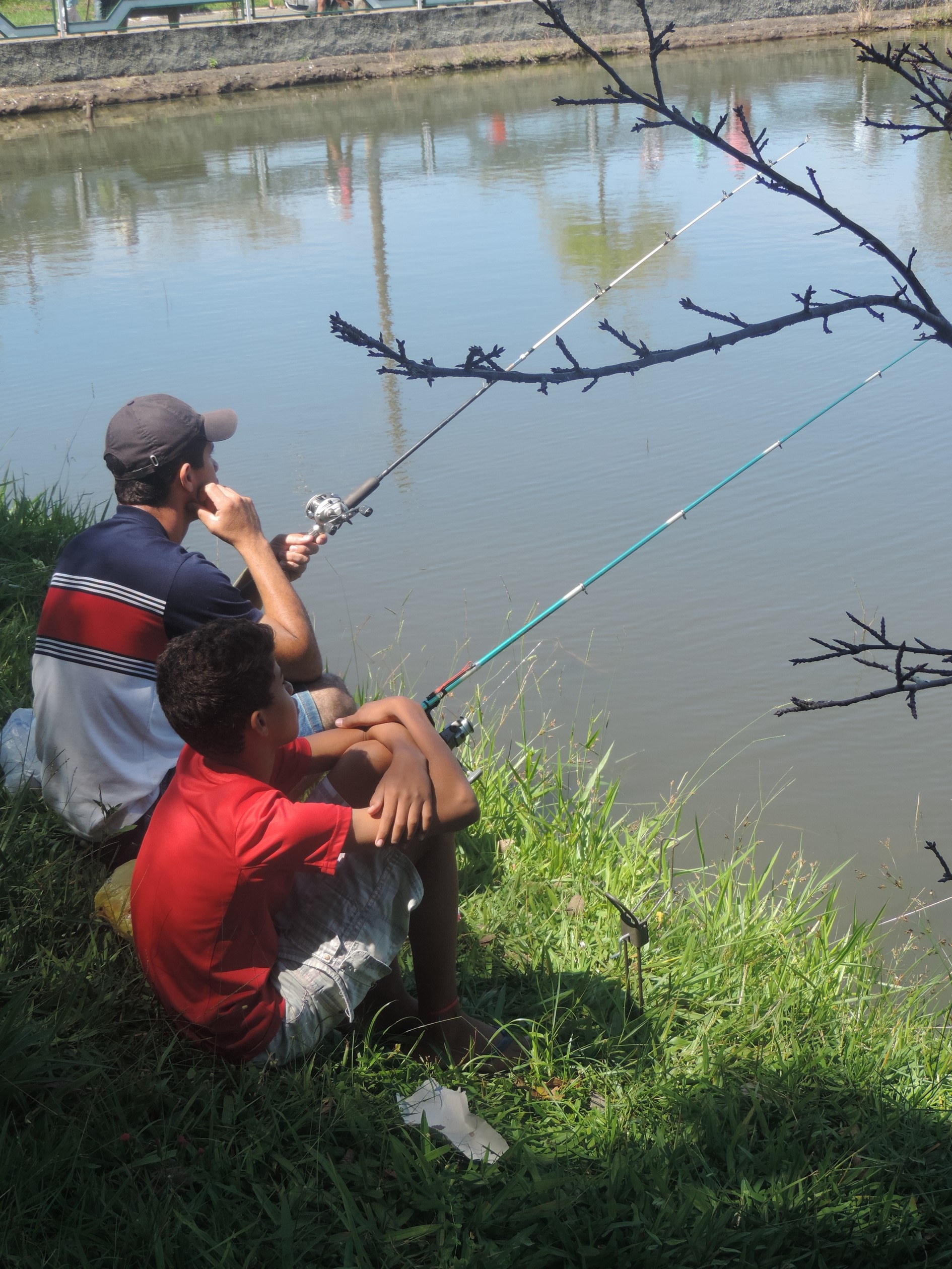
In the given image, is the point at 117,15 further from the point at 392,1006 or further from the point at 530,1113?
the point at 530,1113

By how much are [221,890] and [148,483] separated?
3.51 ft

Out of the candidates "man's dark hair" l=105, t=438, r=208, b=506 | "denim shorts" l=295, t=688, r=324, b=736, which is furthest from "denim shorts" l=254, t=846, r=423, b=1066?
"man's dark hair" l=105, t=438, r=208, b=506

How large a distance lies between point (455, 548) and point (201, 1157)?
3.44m

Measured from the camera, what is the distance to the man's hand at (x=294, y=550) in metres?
2.97

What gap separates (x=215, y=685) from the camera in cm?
189

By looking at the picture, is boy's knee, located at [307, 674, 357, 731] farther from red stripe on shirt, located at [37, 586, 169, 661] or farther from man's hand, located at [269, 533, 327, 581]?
red stripe on shirt, located at [37, 586, 169, 661]

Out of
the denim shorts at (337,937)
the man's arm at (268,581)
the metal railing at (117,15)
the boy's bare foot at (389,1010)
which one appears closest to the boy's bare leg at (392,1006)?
the boy's bare foot at (389,1010)

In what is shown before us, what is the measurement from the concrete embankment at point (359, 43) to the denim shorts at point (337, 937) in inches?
814

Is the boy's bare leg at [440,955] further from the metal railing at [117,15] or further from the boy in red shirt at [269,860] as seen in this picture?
the metal railing at [117,15]

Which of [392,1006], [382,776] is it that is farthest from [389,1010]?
[382,776]

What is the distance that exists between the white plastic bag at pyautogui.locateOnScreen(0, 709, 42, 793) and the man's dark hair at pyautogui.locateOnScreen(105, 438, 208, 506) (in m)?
0.52

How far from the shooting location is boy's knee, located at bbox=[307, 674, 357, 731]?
8.89 feet

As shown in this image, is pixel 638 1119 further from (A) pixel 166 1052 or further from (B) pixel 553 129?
(B) pixel 553 129

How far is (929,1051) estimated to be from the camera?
7.68 ft
